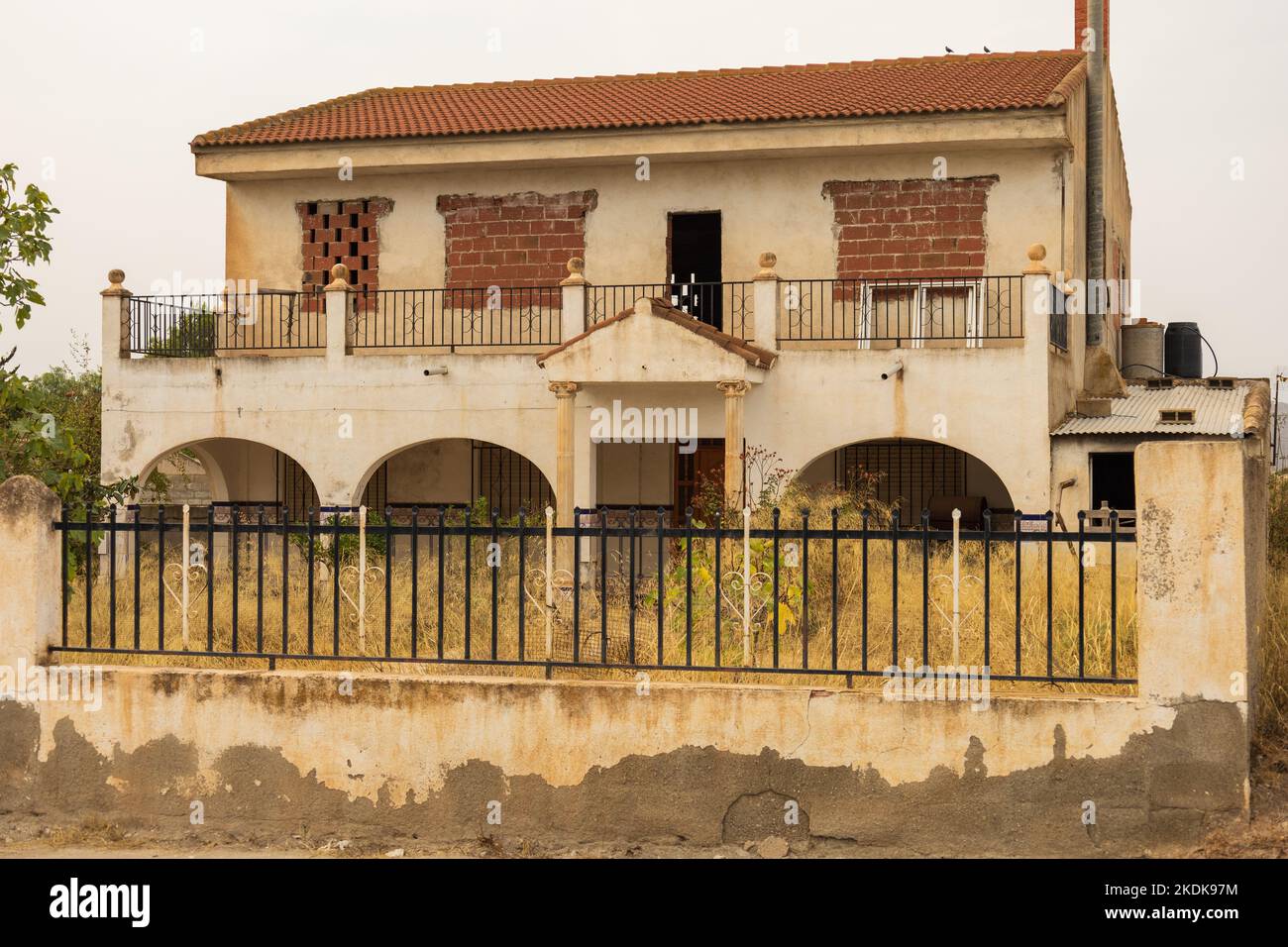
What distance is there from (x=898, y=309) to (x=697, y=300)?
260 centimetres

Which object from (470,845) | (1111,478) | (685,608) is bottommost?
(470,845)

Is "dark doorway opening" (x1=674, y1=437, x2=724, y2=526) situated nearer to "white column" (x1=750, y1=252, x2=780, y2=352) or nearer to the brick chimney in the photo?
"white column" (x1=750, y1=252, x2=780, y2=352)

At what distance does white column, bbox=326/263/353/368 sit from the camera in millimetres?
17750

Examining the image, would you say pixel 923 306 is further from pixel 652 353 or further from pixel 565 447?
pixel 565 447

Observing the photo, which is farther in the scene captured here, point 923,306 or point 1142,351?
point 1142,351

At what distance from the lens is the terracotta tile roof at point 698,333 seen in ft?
51.8

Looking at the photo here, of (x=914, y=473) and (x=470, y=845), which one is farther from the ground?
(x=914, y=473)

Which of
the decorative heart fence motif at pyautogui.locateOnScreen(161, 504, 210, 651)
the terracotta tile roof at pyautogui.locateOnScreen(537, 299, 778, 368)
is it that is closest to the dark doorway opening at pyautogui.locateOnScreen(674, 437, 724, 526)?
the terracotta tile roof at pyautogui.locateOnScreen(537, 299, 778, 368)

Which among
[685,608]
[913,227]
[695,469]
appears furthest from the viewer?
[695,469]

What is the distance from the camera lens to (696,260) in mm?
19172

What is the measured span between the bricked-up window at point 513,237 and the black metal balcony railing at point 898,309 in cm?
308

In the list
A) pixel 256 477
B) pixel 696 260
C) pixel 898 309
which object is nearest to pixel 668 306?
pixel 696 260

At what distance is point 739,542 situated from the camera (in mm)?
10625

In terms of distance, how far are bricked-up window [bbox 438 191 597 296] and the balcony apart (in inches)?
10.7
